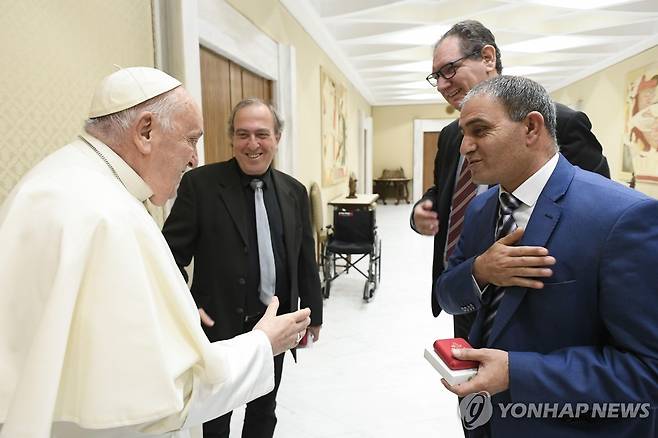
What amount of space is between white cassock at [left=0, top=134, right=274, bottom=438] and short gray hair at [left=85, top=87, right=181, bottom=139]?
0.51 feet

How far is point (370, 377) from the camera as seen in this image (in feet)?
10.3

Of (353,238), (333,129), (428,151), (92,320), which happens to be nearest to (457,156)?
(92,320)

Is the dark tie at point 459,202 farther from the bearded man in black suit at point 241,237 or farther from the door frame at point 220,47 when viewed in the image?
→ the door frame at point 220,47

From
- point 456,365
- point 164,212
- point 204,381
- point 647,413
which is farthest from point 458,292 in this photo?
point 164,212

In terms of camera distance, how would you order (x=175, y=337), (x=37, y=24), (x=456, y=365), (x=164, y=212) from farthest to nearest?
(x=164, y=212), (x=37, y=24), (x=456, y=365), (x=175, y=337)

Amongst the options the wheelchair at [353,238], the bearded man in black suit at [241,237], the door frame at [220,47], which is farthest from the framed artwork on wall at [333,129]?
the bearded man in black suit at [241,237]

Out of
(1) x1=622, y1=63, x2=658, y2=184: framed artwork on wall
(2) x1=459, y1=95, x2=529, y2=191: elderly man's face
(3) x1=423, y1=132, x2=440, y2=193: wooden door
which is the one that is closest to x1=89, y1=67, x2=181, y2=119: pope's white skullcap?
(2) x1=459, y1=95, x2=529, y2=191: elderly man's face

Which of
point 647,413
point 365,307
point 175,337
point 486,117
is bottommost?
point 365,307

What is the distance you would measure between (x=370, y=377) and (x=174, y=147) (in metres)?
2.57

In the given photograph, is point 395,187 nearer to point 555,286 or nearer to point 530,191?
point 530,191

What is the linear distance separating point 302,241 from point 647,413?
1510 millimetres

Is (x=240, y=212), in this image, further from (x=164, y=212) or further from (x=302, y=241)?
(x=164, y=212)

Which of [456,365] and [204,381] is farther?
[456,365]

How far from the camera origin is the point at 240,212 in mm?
1908
